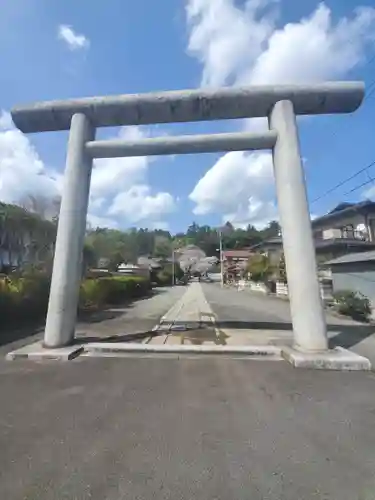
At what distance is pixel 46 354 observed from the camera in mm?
6656

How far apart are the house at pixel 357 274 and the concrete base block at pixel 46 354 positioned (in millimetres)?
13766

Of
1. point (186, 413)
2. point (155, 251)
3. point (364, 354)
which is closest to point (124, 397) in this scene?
point (186, 413)

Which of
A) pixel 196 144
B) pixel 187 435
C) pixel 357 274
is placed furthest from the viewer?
pixel 357 274

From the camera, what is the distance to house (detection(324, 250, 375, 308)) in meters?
15.2

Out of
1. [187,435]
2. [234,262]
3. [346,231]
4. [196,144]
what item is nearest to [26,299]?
[196,144]

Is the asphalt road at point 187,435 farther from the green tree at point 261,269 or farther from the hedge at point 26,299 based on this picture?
the green tree at point 261,269

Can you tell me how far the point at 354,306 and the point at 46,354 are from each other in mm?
12491

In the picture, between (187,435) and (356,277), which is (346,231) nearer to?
(356,277)

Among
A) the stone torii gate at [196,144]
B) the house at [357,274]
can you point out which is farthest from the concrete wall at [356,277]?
the stone torii gate at [196,144]

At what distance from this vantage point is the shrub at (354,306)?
43.9ft

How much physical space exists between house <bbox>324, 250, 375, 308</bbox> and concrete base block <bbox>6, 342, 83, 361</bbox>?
542 inches

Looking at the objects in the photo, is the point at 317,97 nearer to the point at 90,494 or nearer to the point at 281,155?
the point at 281,155

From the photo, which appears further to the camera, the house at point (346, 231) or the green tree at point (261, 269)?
the green tree at point (261, 269)

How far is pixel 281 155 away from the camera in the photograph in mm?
7371
